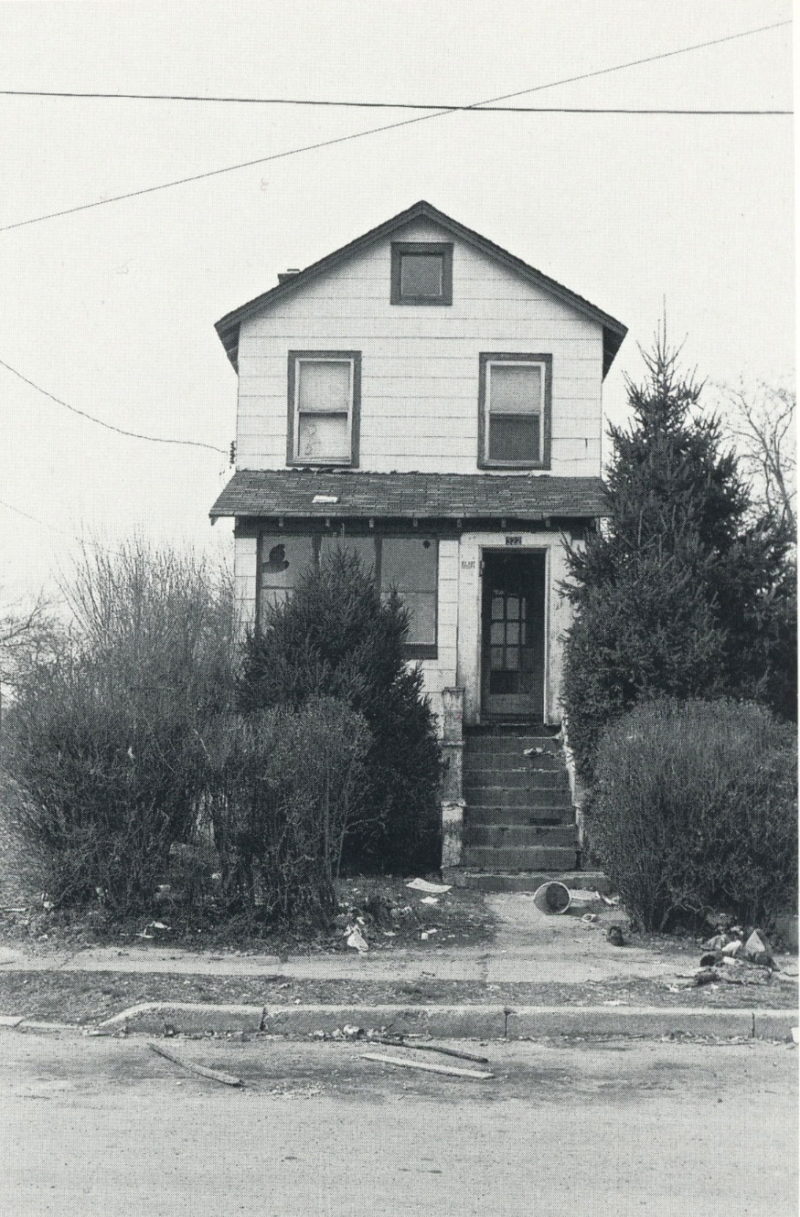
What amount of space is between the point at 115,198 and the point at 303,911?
5976 millimetres

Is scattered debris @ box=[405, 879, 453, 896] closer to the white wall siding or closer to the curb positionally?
the curb

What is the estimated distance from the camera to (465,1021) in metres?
7.80

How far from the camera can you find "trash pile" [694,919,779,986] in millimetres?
8688

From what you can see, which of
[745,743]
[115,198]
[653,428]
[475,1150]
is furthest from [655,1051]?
[653,428]

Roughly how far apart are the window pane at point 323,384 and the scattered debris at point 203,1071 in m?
11.8

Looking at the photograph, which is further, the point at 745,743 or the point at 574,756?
the point at 574,756

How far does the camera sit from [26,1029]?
784 centimetres

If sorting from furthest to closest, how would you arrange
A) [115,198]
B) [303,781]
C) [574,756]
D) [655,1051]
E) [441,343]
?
[441,343] → [574,756] → [115,198] → [303,781] → [655,1051]

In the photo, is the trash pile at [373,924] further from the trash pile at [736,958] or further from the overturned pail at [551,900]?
the trash pile at [736,958]

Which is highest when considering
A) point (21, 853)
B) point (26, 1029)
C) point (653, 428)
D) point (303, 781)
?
point (653, 428)

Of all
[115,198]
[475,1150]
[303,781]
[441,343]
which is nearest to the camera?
[475,1150]

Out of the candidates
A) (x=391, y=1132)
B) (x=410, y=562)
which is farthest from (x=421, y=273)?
(x=391, y=1132)

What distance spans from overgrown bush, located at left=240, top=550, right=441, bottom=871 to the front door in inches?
157

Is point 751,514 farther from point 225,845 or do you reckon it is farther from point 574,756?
point 225,845
